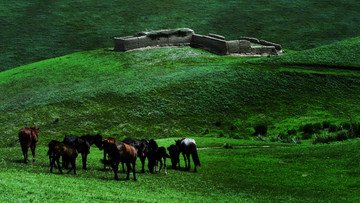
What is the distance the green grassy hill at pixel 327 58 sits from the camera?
7425cm

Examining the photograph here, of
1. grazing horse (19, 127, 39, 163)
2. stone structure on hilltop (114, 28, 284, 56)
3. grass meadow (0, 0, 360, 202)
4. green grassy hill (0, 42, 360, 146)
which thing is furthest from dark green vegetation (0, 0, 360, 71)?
grazing horse (19, 127, 39, 163)

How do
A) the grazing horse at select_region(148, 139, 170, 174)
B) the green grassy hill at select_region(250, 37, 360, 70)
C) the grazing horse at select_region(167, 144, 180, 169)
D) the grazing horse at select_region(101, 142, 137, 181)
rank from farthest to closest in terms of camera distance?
1. the green grassy hill at select_region(250, 37, 360, 70)
2. the grazing horse at select_region(167, 144, 180, 169)
3. the grazing horse at select_region(148, 139, 170, 174)
4. the grazing horse at select_region(101, 142, 137, 181)

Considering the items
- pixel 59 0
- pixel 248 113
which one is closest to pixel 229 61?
pixel 248 113

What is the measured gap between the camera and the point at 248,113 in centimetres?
5828

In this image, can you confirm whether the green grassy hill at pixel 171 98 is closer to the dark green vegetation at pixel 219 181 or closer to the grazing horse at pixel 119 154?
the dark green vegetation at pixel 219 181

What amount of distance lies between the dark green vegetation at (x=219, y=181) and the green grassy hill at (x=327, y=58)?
4076 centimetres

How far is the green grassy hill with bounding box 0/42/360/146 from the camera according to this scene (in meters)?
53.4

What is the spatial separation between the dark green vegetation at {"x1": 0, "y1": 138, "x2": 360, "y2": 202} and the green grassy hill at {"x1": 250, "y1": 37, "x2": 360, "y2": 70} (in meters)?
40.8

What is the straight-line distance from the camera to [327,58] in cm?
7662

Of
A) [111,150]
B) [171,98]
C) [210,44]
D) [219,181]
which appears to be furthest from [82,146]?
[210,44]

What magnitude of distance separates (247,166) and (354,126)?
1891cm

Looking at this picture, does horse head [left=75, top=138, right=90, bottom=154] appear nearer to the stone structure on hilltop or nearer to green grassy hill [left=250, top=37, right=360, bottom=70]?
green grassy hill [left=250, top=37, right=360, bottom=70]

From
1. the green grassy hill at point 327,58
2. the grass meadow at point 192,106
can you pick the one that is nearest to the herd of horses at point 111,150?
the grass meadow at point 192,106

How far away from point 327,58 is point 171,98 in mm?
31821
